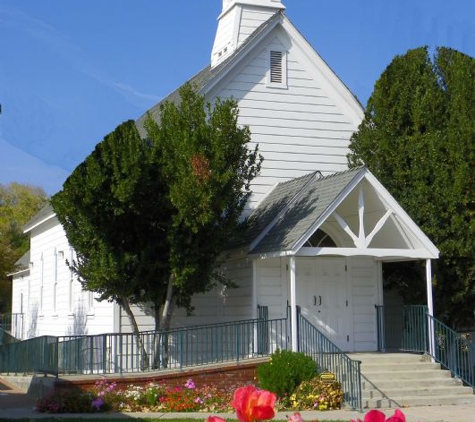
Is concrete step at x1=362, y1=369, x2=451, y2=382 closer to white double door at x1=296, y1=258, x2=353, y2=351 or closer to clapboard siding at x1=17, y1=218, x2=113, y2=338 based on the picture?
Answer: white double door at x1=296, y1=258, x2=353, y2=351

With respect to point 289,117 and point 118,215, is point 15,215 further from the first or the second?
point 118,215

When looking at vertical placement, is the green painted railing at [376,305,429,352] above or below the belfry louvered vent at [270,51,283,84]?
below

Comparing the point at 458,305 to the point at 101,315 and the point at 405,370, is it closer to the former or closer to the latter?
the point at 405,370

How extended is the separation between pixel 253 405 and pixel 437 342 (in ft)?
49.0

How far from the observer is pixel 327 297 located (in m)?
18.5

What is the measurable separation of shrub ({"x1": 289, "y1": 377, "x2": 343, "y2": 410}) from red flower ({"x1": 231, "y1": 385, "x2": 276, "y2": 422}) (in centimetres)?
1117

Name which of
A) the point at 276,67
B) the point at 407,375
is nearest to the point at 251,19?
the point at 276,67

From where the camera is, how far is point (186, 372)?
15172mm

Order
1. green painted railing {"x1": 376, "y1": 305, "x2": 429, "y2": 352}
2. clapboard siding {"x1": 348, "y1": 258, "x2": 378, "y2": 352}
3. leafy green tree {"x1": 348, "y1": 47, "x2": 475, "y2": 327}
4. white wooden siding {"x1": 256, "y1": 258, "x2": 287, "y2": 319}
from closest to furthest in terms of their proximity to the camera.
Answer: green painted railing {"x1": 376, "y1": 305, "x2": 429, "y2": 352}
leafy green tree {"x1": 348, "y1": 47, "x2": 475, "y2": 327}
white wooden siding {"x1": 256, "y1": 258, "x2": 287, "y2": 319}
clapboard siding {"x1": 348, "y1": 258, "x2": 378, "y2": 352}

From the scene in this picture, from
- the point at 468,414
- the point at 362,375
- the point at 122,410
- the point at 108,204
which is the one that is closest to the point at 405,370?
the point at 362,375

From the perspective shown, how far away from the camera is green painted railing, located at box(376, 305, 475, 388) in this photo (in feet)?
55.7

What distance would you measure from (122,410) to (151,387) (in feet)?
2.57

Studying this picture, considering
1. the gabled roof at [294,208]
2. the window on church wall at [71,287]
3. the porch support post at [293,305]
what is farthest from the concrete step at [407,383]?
the window on church wall at [71,287]

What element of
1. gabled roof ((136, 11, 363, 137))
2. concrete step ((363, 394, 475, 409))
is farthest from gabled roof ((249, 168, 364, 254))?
concrete step ((363, 394, 475, 409))
